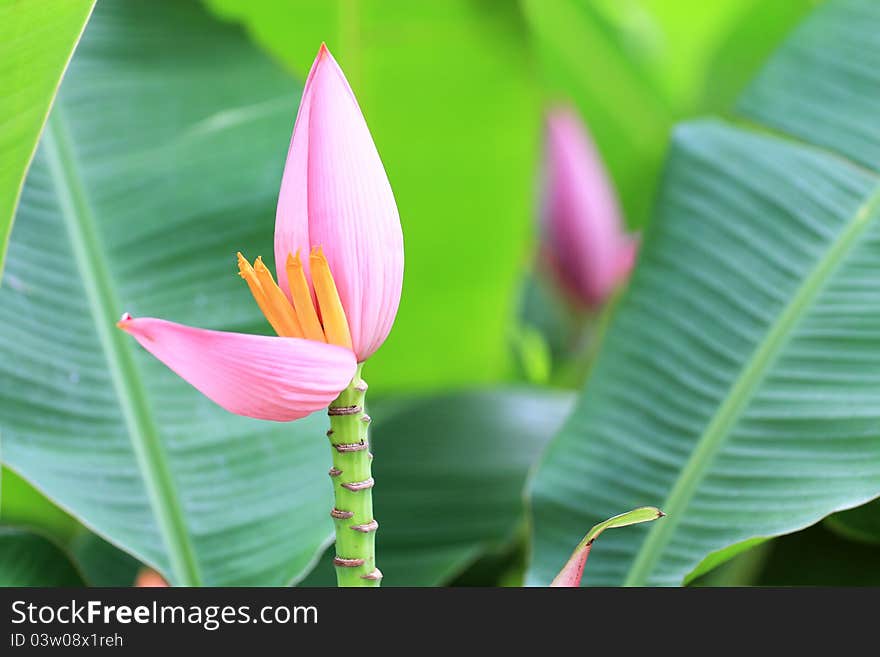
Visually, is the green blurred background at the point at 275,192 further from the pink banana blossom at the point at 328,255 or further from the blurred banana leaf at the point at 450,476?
the pink banana blossom at the point at 328,255

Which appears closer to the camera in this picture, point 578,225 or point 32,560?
point 32,560

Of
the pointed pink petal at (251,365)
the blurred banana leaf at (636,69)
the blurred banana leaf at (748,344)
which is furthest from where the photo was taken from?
the blurred banana leaf at (636,69)

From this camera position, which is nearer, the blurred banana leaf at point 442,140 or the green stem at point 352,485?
the green stem at point 352,485

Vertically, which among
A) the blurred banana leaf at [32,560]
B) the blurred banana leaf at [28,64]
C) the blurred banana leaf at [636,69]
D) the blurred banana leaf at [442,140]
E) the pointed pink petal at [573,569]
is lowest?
the pointed pink petal at [573,569]

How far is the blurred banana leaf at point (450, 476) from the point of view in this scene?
56 centimetres

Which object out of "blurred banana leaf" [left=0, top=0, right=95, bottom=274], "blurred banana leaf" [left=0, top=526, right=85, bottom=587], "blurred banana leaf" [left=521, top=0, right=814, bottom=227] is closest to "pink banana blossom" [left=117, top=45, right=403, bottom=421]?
"blurred banana leaf" [left=0, top=0, right=95, bottom=274]

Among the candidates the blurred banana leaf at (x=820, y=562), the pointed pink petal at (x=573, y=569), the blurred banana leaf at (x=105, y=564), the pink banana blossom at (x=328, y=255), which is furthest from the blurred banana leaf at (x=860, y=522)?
the blurred banana leaf at (x=105, y=564)

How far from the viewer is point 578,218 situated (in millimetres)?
869

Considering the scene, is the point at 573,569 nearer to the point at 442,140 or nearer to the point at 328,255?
the point at 328,255

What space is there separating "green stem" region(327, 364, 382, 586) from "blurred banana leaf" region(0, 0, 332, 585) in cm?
12

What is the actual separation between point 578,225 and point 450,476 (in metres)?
0.36

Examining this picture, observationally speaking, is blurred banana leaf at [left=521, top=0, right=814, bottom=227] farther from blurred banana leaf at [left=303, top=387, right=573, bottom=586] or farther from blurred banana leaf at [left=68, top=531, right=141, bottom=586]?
blurred banana leaf at [left=68, top=531, right=141, bottom=586]

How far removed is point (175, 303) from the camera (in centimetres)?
48

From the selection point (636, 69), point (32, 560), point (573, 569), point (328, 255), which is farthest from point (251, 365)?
point (636, 69)
